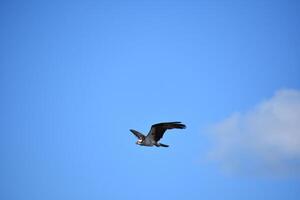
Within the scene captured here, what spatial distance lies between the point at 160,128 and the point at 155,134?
106cm

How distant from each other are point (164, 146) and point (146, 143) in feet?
5.62

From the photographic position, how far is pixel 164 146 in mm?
53188

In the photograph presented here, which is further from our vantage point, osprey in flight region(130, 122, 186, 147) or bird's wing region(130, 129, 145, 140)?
bird's wing region(130, 129, 145, 140)

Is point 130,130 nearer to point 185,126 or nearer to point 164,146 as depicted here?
point 164,146

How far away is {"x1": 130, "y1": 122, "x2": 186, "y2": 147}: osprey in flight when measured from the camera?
168ft

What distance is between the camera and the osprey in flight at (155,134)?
51156mm

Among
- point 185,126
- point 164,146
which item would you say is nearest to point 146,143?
point 164,146

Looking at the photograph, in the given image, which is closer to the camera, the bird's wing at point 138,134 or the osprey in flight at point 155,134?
the osprey in flight at point 155,134

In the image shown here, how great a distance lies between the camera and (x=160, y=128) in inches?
2057

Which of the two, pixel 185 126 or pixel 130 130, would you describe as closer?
pixel 185 126

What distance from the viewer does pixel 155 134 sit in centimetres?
5309

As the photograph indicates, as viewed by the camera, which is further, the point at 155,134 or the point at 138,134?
the point at 138,134

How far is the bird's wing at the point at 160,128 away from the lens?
50.4m

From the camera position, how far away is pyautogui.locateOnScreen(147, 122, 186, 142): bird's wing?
50403 millimetres
